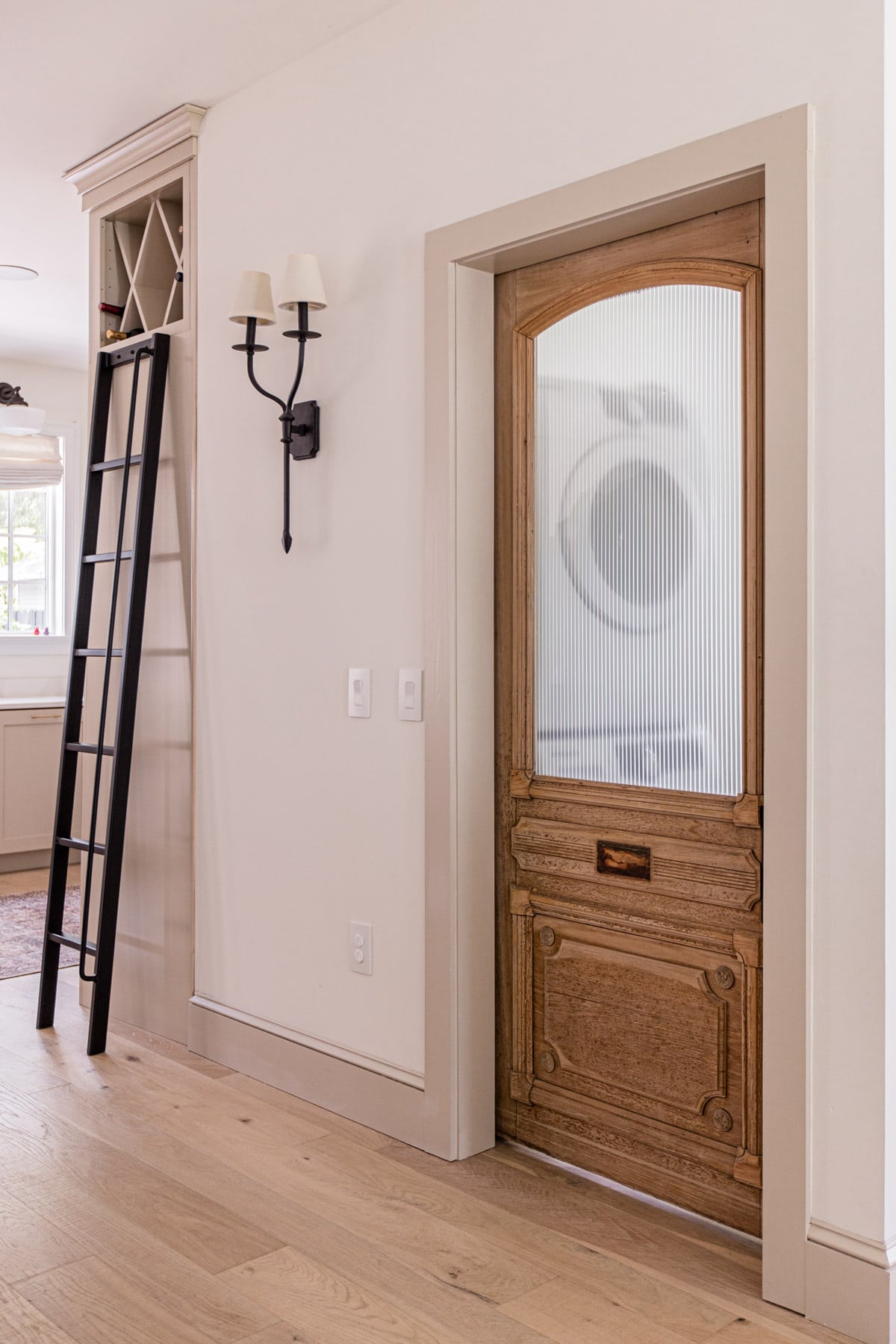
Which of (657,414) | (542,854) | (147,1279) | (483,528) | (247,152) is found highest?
(247,152)

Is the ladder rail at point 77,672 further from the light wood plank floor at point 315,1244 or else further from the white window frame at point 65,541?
the white window frame at point 65,541

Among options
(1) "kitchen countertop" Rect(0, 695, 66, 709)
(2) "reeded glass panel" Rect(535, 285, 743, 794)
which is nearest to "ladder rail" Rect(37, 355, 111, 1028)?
(2) "reeded glass panel" Rect(535, 285, 743, 794)

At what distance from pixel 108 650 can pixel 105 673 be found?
0.39ft

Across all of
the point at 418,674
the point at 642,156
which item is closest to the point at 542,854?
the point at 418,674

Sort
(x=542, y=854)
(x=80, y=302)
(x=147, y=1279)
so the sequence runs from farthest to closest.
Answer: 1. (x=80, y=302)
2. (x=542, y=854)
3. (x=147, y=1279)

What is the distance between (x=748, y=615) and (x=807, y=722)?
0.31 meters

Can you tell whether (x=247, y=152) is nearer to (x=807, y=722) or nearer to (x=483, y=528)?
(x=483, y=528)

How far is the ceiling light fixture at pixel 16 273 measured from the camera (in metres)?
4.98

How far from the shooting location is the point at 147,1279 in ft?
7.27

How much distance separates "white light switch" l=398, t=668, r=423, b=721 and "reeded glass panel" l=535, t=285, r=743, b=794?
11.7 inches

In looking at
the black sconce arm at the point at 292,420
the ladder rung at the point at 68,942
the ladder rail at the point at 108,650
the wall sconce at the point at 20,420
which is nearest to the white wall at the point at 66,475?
the wall sconce at the point at 20,420

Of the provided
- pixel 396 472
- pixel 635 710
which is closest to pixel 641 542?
pixel 635 710

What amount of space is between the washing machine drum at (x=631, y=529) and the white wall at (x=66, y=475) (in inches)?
191

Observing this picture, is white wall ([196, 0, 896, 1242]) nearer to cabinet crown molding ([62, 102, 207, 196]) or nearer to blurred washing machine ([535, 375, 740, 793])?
cabinet crown molding ([62, 102, 207, 196])
